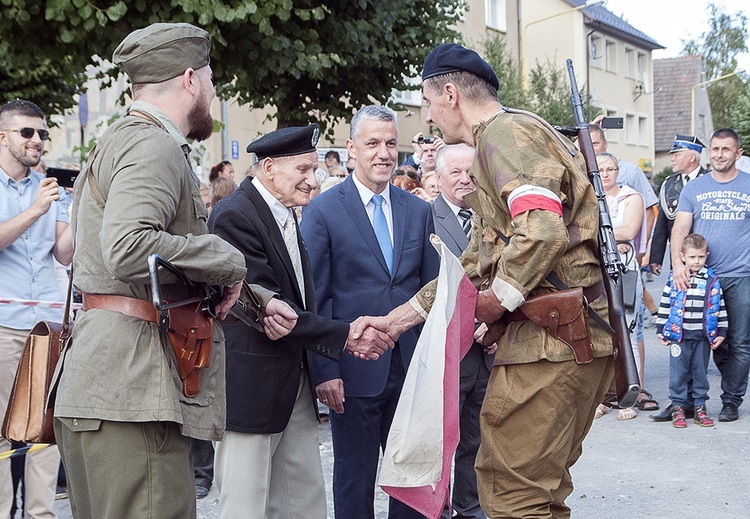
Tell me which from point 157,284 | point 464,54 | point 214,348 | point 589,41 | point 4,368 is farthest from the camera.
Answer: point 589,41

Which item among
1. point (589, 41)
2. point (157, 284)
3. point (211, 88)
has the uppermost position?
point (589, 41)

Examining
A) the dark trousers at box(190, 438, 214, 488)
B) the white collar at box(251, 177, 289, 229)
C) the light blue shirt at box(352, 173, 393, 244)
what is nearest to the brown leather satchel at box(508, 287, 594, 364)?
the white collar at box(251, 177, 289, 229)

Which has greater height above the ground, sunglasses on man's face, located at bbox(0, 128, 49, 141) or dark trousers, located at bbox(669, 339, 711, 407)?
sunglasses on man's face, located at bbox(0, 128, 49, 141)

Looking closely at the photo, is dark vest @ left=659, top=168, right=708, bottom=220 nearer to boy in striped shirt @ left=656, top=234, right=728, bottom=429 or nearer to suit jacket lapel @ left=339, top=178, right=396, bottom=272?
boy in striped shirt @ left=656, top=234, right=728, bottom=429

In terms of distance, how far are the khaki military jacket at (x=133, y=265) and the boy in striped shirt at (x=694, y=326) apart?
19.6ft

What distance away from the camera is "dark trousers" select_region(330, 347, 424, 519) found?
484cm

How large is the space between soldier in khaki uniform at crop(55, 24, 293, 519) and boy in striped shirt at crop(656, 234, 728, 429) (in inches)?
235

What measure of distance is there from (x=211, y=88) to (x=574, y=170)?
130cm

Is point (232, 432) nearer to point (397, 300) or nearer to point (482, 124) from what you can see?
point (397, 300)

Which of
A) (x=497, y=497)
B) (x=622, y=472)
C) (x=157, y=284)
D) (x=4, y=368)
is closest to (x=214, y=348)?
(x=157, y=284)

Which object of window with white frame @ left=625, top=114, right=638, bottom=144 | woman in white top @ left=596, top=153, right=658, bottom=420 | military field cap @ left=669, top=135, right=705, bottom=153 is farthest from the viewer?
window with white frame @ left=625, top=114, right=638, bottom=144

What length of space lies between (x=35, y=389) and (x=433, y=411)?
4.54 ft

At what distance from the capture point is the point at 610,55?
4750 cm

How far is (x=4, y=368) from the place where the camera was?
5.34 m
